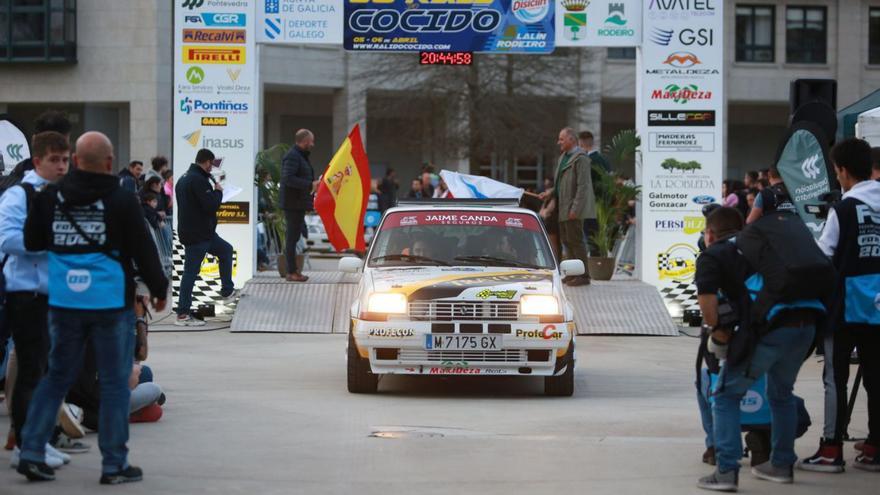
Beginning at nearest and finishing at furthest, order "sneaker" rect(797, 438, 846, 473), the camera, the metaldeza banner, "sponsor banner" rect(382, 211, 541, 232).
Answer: "sneaker" rect(797, 438, 846, 473) < the camera < "sponsor banner" rect(382, 211, 541, 232) < the metaldeza banner

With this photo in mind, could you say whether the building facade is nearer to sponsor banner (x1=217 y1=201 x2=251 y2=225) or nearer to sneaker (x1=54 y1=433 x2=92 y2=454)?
sponsor banner (x1=217 y1=201 x2=251 y2=225)

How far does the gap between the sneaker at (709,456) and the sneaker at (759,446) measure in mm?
307

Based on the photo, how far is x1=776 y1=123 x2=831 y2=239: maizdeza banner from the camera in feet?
41.7

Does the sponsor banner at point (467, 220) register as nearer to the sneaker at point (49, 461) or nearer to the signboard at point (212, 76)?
the sneaker at point (49, 461)

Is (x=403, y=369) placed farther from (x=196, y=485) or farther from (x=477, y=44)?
(x=477, y=44)

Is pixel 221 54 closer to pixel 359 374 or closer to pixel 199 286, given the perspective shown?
pixel 199 286

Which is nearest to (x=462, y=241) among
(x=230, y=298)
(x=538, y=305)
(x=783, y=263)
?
(x=538, y=305)

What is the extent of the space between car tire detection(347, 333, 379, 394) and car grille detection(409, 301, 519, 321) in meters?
0.63

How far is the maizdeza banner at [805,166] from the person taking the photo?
12695 millimetres

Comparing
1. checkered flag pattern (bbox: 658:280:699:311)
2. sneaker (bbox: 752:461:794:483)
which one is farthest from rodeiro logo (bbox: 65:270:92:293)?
checkered flag pattern (bbox: 658:280:699:311)

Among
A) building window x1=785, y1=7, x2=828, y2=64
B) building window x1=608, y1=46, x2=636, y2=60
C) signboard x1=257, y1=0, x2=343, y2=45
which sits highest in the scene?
building window x1=785, y1=7, x2=828, y2=64

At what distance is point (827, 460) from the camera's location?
28.4ft

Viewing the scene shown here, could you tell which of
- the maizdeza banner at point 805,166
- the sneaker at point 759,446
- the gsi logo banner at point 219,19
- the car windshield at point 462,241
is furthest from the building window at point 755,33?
the sneaker at point 759,446

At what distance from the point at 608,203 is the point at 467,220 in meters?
7.34
